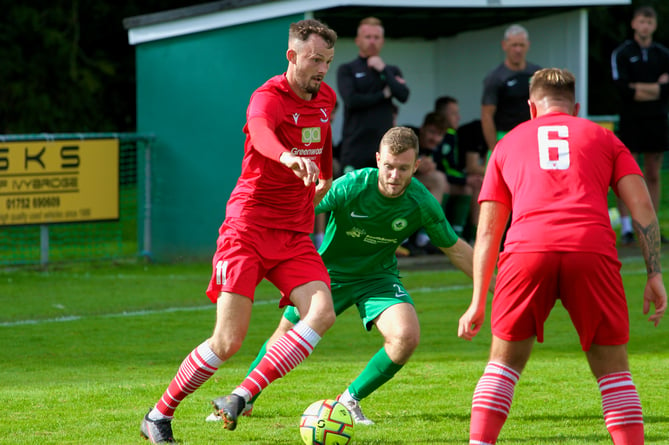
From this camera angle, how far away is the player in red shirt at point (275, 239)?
208 inches

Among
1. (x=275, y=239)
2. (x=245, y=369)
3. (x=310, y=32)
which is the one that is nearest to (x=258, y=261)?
(x=275, y=239)

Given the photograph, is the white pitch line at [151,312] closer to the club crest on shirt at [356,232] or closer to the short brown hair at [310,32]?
the club crest on shirt at [356,232]

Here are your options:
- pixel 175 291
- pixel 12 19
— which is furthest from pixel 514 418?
pixel 12 19

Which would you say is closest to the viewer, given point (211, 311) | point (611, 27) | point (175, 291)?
point (211, 311)

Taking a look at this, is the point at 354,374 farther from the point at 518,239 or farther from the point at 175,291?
the point at 175,291

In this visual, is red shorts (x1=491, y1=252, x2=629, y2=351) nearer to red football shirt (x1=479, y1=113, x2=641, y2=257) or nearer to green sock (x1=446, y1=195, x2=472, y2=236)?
red football shirt (x1=479, y1=113, x2=641, y2=257)

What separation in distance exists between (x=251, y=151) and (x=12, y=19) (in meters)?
17.5

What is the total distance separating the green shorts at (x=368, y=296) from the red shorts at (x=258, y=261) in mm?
590

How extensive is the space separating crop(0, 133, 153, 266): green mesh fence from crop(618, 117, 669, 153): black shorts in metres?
6.05

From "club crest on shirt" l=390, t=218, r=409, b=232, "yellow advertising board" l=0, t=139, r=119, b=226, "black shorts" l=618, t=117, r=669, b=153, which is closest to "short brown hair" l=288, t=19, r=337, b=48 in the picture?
"club crest on shirt" l=390, t=218, r=409, b=232

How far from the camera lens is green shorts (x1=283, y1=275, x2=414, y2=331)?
6129 mm

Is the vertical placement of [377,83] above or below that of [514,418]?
above

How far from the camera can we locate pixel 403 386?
22.4ft

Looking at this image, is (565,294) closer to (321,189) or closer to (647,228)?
(647,228)
